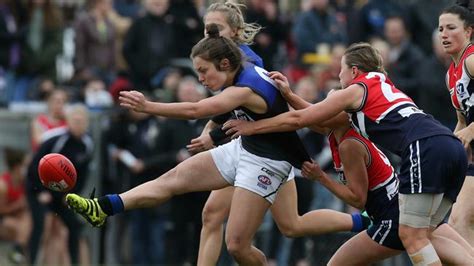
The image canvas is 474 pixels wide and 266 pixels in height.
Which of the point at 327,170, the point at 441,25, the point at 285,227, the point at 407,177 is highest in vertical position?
the point at 441,25

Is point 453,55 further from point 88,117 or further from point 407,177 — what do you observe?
point 88,117

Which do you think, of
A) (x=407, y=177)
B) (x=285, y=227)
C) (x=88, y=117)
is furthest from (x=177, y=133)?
(x=407, y=177)

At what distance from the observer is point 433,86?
14734mm

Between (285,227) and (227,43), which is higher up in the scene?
(227,43)

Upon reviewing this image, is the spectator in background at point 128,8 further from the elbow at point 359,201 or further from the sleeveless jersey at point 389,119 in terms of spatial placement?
the sleeveless jersey at point 389,119

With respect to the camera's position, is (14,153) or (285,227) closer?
(285,227)

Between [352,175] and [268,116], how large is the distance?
75 cm

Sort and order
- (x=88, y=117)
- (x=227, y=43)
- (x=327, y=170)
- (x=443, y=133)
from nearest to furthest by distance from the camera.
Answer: (x=443, y=133) < (x=227, y=43) < (x=327, y=170) < (x=88, y=117)

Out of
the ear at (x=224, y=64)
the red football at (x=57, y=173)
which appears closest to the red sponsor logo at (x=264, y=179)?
the ear at (x=224, y=64)

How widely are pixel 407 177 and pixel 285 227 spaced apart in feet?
4.63

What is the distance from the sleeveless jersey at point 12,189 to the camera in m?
15.5

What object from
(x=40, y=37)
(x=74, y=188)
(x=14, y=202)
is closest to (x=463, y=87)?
(x=74, y=188)

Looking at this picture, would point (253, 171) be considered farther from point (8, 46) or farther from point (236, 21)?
point (8, 46)

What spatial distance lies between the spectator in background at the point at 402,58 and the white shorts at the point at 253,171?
5436 millimetres
